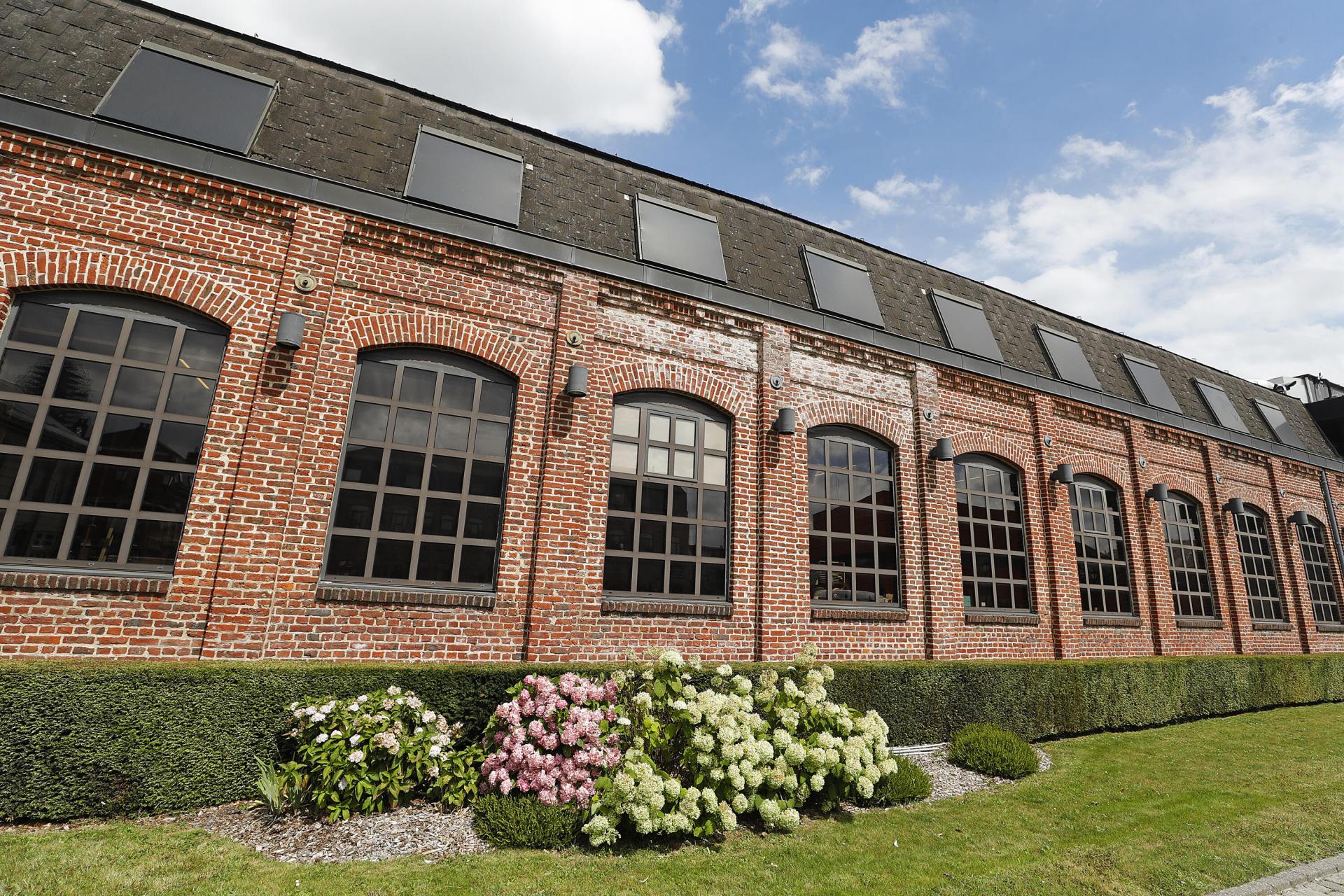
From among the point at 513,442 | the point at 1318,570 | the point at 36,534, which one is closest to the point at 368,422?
the point at 513,442

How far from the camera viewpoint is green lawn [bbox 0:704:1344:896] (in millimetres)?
4023

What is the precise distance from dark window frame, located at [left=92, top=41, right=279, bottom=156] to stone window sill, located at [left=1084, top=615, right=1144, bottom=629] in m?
14.1

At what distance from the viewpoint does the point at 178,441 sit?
621 cm

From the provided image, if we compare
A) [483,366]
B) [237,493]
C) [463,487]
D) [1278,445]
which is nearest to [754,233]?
[483,366]

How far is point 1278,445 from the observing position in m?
15.3

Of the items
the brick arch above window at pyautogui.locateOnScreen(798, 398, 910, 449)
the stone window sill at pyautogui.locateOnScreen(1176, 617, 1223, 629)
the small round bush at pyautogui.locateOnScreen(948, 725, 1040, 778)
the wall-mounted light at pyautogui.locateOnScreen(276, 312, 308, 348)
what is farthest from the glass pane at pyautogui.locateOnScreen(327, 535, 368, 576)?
the stone window sill at pyautogui.locateOnScreen(1176, 617, 1223, 629)

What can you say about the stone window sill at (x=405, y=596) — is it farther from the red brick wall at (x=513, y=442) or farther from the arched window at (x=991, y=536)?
the arched window at (x=991, y=536)

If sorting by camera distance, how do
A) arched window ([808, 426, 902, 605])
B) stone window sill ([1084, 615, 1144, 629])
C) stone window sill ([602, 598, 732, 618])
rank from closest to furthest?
stone window sill ([602, 598, 732, 618]) < arched window ([808, 426, 902, 605]) < stone window sill ([1084, 615, 1144, 629])

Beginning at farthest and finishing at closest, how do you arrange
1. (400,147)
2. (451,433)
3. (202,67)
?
(400,147)
(202,67)
(451,433)

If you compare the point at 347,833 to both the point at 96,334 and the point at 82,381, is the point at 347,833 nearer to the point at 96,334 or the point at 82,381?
the point at 82,381

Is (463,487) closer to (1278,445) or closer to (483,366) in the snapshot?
(483,366)


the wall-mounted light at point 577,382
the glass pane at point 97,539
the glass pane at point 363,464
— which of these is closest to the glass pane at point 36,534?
the glass pane at point 97,539

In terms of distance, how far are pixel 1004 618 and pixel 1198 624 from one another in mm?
5739

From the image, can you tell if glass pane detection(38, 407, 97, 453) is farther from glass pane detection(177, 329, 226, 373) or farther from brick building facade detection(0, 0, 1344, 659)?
glass pane detection(177, 329, 226, 373)
